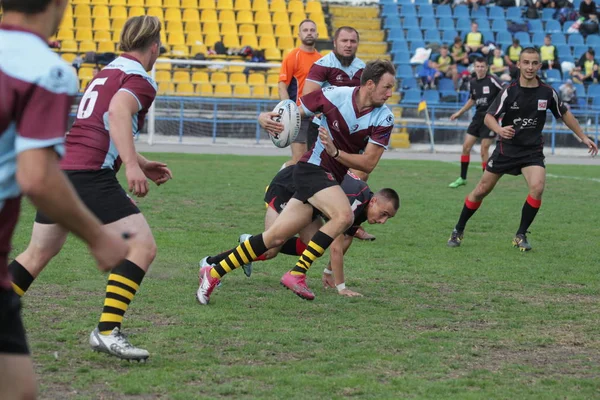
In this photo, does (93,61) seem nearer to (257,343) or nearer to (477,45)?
(477,45)

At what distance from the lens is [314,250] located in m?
6.70

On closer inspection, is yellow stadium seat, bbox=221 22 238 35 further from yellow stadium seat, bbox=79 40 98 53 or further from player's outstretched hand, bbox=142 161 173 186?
player's outstretched hand, bbox=142 161 173 186

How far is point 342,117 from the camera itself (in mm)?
6863

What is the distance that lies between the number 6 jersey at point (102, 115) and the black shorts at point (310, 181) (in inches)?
69.4

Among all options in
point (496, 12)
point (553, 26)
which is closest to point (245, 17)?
point (496, 12)

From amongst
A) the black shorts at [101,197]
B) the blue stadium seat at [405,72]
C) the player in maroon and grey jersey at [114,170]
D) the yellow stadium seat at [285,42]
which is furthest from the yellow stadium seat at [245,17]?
the black shorts at [101,197]

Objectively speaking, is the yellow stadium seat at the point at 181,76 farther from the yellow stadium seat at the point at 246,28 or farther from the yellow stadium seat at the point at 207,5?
the yellow stadium seat at the point at 207,5

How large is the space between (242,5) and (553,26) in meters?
11.1

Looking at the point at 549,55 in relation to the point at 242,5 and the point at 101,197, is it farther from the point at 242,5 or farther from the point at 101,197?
the point at 101,197

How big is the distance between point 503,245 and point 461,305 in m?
3.44

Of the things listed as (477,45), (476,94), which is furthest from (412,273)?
(477,45)

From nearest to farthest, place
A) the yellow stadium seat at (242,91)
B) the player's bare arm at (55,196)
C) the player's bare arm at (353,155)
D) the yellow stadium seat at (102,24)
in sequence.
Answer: the player's bare arm at (55,196) → the player's bare arm at (353,155) → the yellow stadium seat at (242,91) → the yellow stadium seat at (102,24)

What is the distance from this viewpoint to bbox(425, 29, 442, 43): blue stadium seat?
1200 inches

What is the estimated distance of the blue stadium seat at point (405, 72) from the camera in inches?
1136
